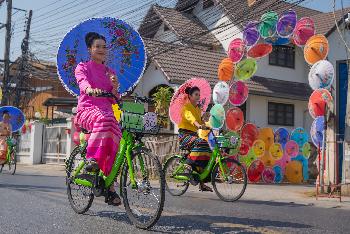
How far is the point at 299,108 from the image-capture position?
20359 millimetres

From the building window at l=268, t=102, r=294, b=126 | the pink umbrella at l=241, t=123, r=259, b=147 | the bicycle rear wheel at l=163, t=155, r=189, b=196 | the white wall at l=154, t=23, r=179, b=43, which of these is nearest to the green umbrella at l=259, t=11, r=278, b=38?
the pink umbrella at l=241, t=123, r=259, b=147

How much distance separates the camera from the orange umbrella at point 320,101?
9320 mm

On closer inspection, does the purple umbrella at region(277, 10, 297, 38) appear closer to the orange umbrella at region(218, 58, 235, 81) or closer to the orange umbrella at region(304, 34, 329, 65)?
the orange umbrella at region(218, 58, 235, 81)

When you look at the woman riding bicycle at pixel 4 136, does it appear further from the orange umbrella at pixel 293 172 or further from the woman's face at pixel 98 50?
the orange umbrella at pixel 293 172

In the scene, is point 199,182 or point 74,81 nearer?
point 74,81

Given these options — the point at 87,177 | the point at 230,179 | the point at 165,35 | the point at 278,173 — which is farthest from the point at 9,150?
the point at 165,35

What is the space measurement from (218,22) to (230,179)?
1610 centimetres

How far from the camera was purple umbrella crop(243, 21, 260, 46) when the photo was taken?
12539 millimetres

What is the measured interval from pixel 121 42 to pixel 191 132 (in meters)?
2.28

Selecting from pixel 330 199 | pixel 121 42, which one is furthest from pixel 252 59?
pixel 121 42

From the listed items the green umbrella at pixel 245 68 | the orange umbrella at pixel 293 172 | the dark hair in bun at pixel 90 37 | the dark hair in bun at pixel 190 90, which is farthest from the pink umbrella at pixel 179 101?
the orange umbrella at pixel 293 172

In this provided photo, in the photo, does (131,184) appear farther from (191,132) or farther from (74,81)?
(191,132)

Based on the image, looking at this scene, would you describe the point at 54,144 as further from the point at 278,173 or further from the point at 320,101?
the point at 320,101

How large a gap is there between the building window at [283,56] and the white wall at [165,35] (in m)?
5.17
